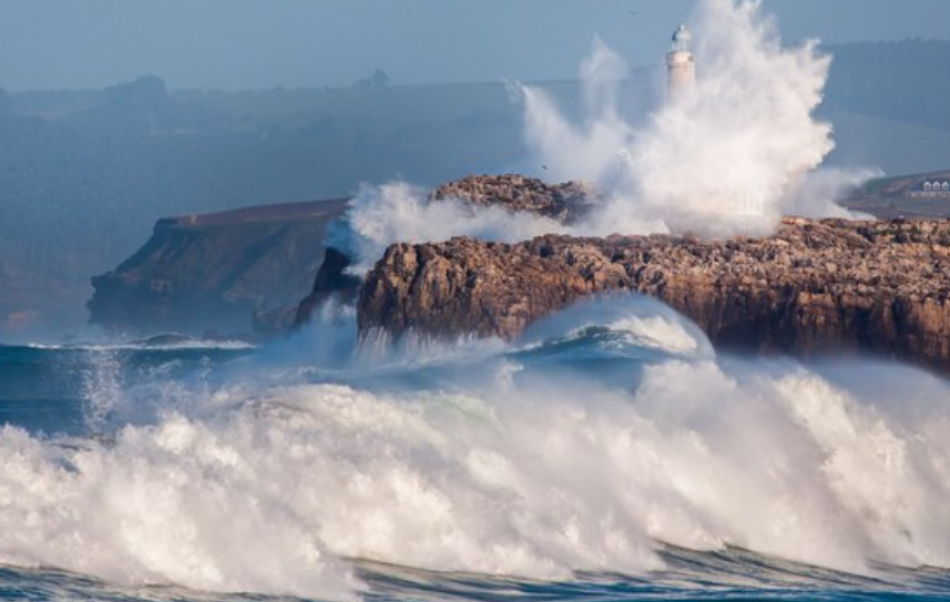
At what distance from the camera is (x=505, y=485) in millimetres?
29422

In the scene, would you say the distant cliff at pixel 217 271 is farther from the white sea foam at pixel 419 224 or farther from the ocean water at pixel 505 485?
the ocean water at pixel 505 485

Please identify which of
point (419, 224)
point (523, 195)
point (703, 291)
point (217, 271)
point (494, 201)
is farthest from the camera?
point (217, 271)

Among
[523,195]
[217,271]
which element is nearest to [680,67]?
[523,195]

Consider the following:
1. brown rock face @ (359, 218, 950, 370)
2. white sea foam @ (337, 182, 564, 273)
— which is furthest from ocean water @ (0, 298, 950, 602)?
white sea foam @ (337, 182, 564, 273)

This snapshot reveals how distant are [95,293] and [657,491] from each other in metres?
75.6

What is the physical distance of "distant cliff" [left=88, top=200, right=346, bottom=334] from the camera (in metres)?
103

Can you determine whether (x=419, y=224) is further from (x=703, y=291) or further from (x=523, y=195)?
(x=703, y=291)

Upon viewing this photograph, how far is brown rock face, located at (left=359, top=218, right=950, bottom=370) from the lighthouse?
1088cm

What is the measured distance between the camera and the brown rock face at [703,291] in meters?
43.0

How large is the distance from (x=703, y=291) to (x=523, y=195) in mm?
10000

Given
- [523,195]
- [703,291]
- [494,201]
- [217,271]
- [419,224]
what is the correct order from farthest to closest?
[217,271]
[523,195]
[494,201]
[419,224]
[703,291]

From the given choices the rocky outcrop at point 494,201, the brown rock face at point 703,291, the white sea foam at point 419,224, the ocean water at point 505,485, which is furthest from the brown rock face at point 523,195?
the ocean water at point 505,485

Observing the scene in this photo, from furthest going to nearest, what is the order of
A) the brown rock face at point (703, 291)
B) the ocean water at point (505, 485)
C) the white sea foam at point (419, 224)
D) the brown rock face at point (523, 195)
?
1. the brown rock face at point (523, 195)
2. the white sea foam at point (419, 224)
3. the brown rock face at point (703, 291)
4. the ocean water at point (505, 485)

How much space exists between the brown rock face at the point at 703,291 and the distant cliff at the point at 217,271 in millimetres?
52551
